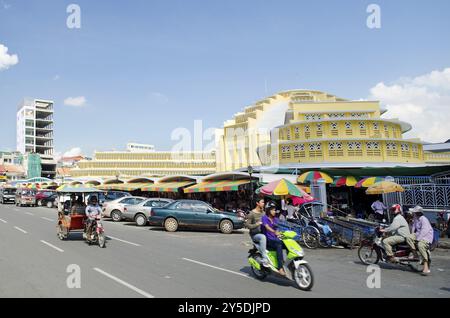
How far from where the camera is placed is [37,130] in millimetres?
105625

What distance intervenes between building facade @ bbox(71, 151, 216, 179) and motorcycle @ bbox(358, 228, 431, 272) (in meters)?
67.9

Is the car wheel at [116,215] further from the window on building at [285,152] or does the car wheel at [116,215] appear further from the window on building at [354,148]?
the window on building at [354,148]

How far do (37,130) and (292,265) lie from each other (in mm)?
113655

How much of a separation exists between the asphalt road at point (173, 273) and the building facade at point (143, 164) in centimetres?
6603

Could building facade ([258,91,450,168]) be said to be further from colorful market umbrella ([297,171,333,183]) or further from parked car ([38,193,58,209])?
parked car ([38,193,58,209])

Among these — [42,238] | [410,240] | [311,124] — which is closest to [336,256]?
[410,240]

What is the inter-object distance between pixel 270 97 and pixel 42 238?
49.7 meters

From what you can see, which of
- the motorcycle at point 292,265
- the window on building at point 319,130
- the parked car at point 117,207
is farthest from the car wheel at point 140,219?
the window on building at point 319,130

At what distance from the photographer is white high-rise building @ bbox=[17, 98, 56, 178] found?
339 feet

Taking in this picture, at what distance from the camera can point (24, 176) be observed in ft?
325

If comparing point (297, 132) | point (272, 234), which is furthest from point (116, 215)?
point (297, 132)

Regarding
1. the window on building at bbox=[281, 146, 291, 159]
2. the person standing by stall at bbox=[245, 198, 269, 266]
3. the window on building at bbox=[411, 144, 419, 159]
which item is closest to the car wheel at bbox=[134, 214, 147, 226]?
the person standing by stall at bbox=[245, 198, 269, 266]

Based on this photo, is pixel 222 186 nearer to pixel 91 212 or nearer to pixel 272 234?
pixel 91 212

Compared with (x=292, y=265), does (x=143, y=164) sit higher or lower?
higher
